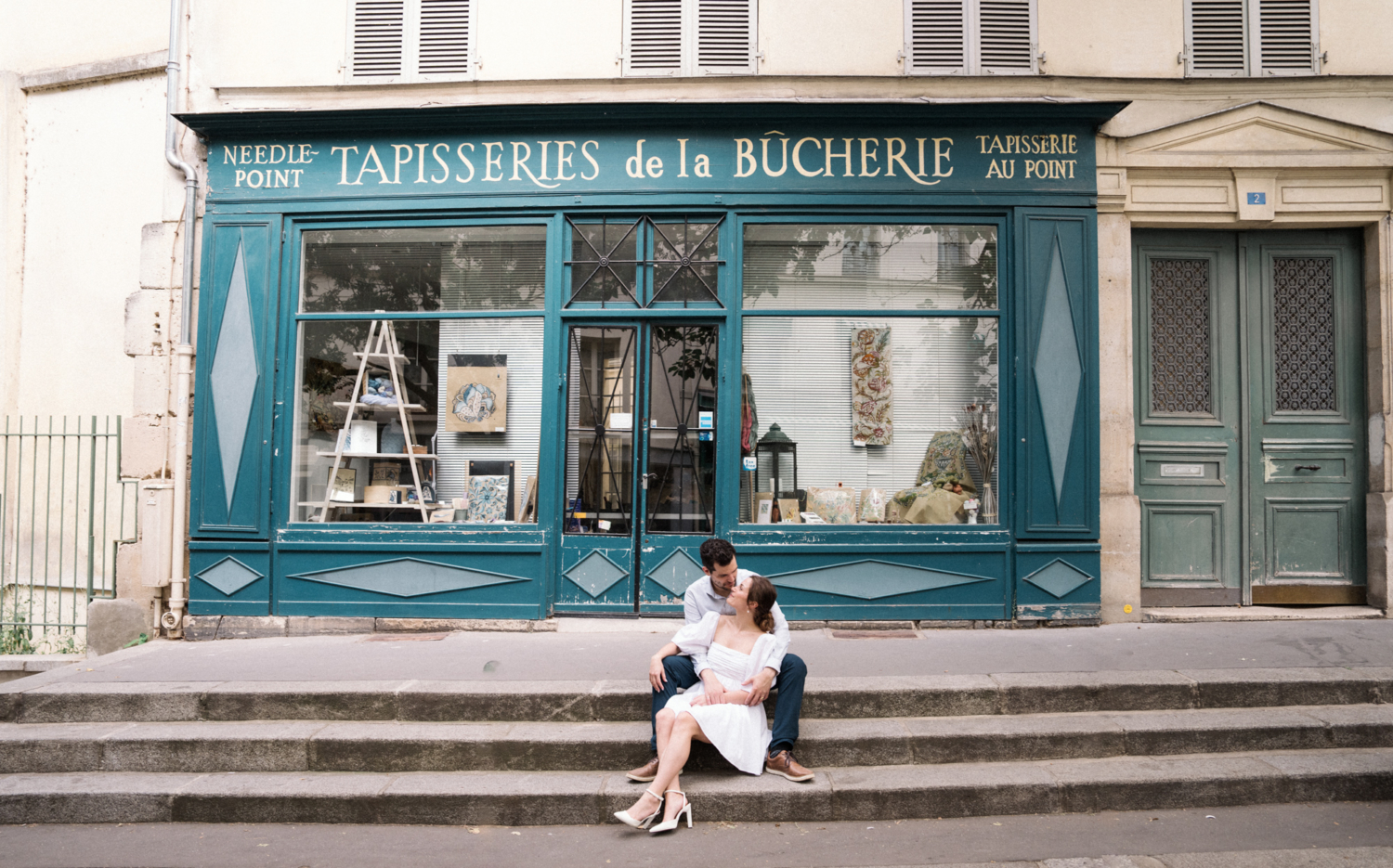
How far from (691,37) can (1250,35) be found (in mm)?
4613

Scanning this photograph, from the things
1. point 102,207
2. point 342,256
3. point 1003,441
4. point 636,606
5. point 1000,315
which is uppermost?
point 102,207

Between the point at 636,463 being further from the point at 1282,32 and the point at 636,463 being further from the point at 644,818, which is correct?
the point at 1282,32

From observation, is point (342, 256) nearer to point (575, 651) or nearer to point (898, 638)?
point (575, 651)

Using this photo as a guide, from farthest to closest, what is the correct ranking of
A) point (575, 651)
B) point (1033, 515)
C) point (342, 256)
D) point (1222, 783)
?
point (342, 256) < point (1033, 515) < point (575, 651) < point (1222, 783)

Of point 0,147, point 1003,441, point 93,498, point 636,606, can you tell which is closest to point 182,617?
point 93,498

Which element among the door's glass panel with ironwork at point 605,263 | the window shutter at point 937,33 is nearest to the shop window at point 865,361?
the door's glass panel with ironwork at point 605,263

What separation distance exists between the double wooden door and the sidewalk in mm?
549

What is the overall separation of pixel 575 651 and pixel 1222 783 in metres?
3.91

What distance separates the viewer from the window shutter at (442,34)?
A: 7.27 meters

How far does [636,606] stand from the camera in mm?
6820

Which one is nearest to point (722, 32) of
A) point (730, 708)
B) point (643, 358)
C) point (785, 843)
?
point (643, 358)

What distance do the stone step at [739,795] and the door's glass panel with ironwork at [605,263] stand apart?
389 centimetres

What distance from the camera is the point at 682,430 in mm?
6949

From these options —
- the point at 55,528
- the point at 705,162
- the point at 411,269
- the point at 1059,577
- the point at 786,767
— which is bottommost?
the point at 786,767
